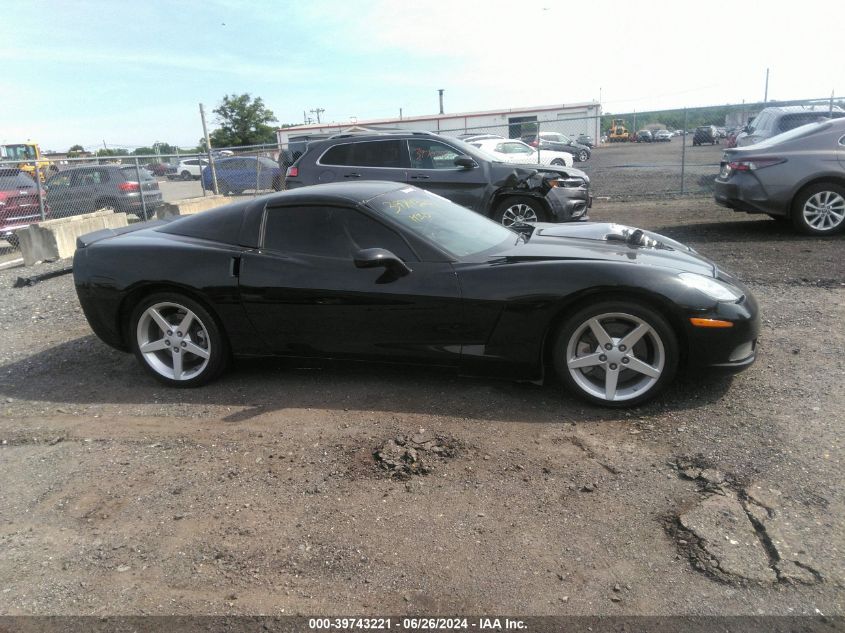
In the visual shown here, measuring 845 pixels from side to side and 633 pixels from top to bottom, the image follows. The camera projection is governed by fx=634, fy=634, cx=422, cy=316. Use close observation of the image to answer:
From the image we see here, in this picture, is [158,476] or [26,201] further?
[26,201]

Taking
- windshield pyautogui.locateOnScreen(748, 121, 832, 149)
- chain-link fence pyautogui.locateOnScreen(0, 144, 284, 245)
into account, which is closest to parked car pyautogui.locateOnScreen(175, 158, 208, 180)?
chain-link fence pyautogui.locateOnScreen(0, 144, 284, 245)

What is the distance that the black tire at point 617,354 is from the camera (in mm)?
3709

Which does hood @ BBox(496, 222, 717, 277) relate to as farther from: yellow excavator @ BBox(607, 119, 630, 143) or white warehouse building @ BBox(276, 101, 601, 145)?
yellow excavator @ BBox(607, 119, 630, 143)

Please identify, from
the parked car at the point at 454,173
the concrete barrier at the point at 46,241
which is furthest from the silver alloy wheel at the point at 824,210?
the concrete barrier at the point at 46,241

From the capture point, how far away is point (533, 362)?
153 inches

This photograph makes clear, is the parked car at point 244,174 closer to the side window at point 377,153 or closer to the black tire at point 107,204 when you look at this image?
the black tire at point 107,204

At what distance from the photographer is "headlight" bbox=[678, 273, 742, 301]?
374cm

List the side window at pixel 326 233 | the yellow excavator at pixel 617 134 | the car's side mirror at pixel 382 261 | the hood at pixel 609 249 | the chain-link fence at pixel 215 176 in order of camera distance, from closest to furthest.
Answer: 1. the car's side mirror at pixel 382 261
2. the hood at pixel 609 249
3. the side window at pixel 326 233
4. the chain-link fence at pixel 215 176
5. the yellow excavator at pixel 617 134

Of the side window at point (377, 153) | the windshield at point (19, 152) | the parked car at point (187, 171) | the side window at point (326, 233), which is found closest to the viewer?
the side window at point (326, 233)

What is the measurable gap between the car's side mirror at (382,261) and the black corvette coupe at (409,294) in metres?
0.01

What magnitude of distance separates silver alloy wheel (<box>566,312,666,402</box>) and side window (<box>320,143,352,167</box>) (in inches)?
253

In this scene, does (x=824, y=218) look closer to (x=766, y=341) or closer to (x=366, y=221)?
(x=766, y=341)

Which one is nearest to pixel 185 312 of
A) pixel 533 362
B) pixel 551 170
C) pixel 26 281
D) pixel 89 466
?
pixel 89 466

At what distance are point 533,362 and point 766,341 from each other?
6.88ft
